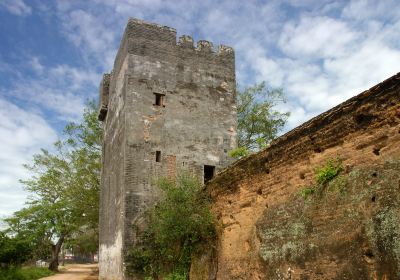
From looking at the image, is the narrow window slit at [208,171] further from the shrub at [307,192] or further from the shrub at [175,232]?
the shrub at [307,192]

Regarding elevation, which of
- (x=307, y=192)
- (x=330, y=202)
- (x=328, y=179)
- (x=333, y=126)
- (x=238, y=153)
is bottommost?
(x=330, y=202)

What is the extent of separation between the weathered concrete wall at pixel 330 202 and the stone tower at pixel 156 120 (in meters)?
5.03

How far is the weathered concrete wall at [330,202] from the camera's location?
19.1 ft

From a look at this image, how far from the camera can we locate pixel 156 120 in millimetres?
14562

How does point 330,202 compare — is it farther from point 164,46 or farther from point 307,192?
point 164,46

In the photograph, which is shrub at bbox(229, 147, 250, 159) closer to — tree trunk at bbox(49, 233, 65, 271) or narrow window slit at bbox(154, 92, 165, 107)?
narrow window slit at bbox(154, 92, 165, 107)

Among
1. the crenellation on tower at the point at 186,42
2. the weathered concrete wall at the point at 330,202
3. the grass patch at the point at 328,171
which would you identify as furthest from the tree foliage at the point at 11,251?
the grass patch at the point at 328,171

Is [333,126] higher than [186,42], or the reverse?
[186,42]

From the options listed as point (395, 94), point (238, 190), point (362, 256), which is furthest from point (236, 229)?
point (395, 94)

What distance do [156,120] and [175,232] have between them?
4.81 meters

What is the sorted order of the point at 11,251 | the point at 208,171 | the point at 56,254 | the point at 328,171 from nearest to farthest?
the point at 328,171
the point at 208,171
the point at 11,251
the point at 56,254

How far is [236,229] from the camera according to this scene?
9.80 meters

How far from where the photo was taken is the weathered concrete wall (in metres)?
5.82

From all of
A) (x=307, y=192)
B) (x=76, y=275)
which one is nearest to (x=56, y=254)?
(x=76, y=275)
